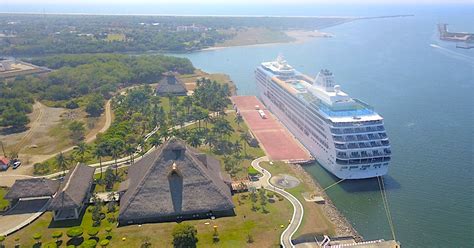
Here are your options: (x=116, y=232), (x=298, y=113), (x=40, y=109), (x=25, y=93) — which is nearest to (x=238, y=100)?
(x=298, y=113)

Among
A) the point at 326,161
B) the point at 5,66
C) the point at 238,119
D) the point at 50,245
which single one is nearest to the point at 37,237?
the point at 50,245

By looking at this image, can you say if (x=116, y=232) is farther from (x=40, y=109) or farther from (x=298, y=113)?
(x=40, y=109)

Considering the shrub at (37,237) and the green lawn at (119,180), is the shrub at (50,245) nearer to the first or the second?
the shrub at (37,237)

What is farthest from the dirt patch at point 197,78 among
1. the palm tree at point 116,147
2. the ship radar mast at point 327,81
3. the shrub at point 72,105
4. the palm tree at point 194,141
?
the palm tree at point 116,147

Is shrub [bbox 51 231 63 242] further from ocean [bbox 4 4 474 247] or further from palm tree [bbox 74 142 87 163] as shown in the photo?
ocean [bbox 4 4 474 247]

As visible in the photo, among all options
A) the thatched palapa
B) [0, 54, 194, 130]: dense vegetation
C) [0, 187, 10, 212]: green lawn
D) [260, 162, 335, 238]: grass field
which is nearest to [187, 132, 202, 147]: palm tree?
[260, 162, 335, 238]: grass field

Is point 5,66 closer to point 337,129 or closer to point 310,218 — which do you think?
point 337,129

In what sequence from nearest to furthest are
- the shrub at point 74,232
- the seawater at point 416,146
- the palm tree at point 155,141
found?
the shrub at point 74,232 → the seawater at point 416,146 → the palm tree at point 155,141
